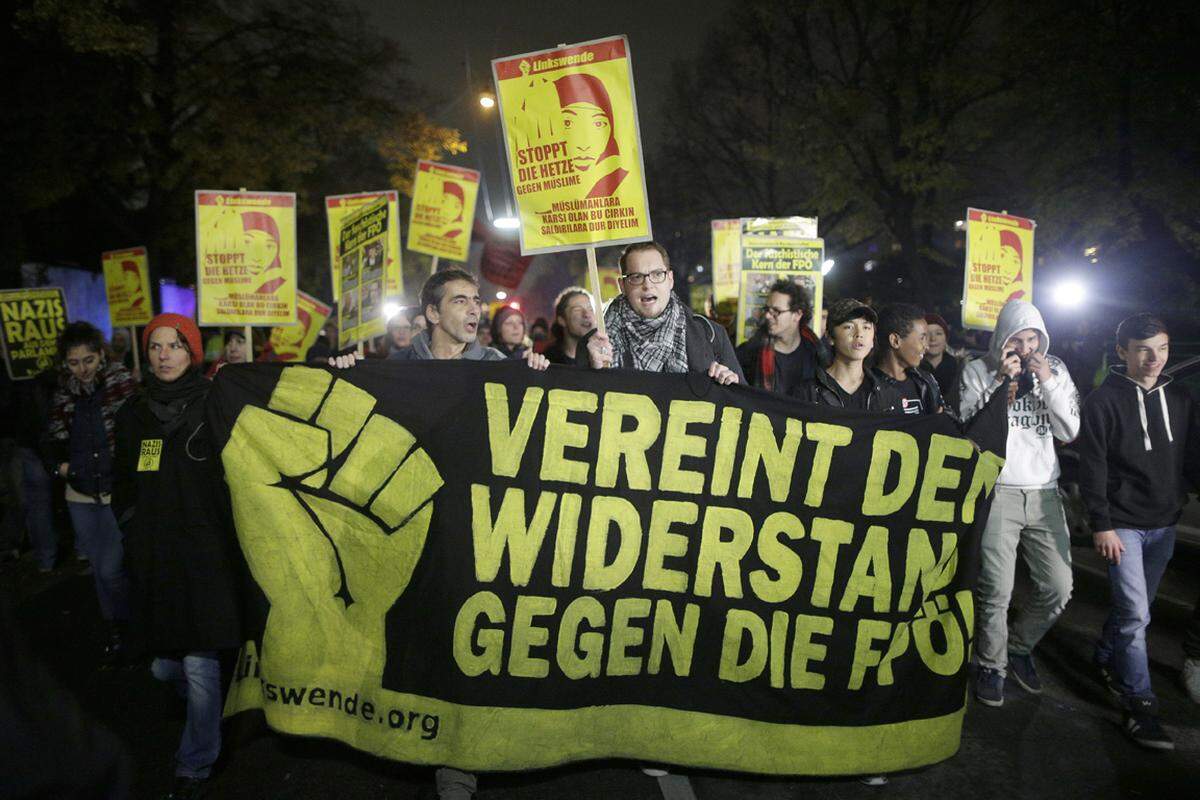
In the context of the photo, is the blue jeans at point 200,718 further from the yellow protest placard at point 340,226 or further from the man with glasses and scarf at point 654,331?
the yellow protest placard at point 340,226

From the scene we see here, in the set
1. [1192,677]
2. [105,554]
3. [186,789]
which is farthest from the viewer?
[105,554]

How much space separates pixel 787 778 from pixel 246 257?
5499 mm

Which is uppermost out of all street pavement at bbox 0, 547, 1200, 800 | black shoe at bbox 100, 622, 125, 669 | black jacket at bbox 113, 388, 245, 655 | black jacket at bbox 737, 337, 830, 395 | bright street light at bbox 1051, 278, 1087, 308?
bright street light at bbox 1051, 278, 1087, 308

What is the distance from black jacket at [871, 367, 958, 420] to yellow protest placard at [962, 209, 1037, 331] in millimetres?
1984

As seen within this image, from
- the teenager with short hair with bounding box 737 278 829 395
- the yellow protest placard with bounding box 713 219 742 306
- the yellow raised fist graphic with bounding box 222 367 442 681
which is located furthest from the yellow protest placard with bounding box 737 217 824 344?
the yellow raised fist graphic with bounding box 222 367 442 681

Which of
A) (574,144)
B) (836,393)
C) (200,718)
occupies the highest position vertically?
(574,144)

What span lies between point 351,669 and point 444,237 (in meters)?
6.34

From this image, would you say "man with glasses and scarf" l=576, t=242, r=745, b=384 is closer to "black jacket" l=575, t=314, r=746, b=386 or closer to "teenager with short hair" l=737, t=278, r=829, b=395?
"black jacket" l=575, t=314, r=746, b=386

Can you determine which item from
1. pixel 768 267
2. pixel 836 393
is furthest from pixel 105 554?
pixel 768 267

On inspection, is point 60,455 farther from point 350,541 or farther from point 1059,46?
point 1059,46

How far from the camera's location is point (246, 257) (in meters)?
5.87

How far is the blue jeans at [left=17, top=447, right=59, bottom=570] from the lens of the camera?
6.16 meters

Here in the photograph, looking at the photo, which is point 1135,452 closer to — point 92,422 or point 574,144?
point 574,144

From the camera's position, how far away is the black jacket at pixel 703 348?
3564 mm
